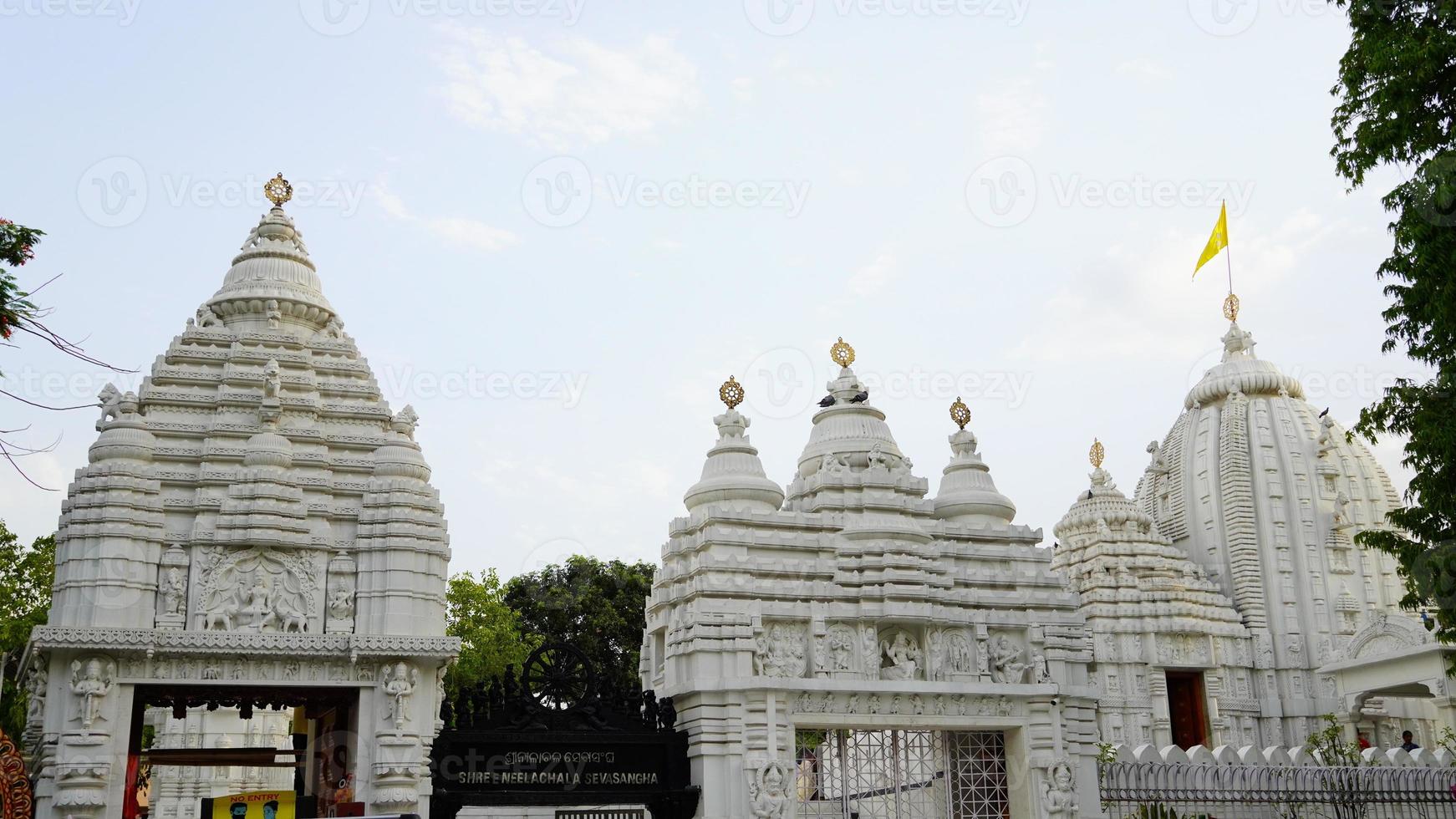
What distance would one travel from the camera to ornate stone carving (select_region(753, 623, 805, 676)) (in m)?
23.7

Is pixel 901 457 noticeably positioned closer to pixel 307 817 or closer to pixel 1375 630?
pixel 307 817

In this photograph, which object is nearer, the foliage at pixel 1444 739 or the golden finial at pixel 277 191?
the golden finial at pixel 277 191

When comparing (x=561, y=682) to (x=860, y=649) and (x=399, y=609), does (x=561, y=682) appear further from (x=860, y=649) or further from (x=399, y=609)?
(x=860, y=649)

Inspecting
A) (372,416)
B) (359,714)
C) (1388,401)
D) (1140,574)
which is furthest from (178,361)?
(1140,574)

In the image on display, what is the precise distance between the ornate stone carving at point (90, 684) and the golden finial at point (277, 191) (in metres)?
10.5

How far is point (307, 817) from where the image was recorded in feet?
72.5

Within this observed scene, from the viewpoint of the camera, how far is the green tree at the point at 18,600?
1344 inches

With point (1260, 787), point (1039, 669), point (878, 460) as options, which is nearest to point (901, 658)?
point (1039, 669)

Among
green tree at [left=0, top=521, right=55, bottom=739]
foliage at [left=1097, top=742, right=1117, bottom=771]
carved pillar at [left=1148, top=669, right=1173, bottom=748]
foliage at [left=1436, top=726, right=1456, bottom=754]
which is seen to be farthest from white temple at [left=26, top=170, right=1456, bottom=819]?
foliage at [left=1436, top=726, right=1456, bottom=754]

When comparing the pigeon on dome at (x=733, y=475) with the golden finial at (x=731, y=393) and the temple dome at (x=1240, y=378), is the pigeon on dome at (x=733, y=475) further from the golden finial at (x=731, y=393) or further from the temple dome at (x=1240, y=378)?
the temple dome at (x=1240, y=378)

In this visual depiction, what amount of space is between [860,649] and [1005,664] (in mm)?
3045

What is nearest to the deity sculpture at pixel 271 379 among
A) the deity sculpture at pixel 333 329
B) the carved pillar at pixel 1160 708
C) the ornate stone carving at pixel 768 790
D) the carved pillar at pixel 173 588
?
the deity sculpture at pixel 333 329

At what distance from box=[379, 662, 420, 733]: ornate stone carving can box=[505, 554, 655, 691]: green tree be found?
82.8 ft

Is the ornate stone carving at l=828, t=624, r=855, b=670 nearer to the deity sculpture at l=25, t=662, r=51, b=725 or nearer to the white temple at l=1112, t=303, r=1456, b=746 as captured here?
the deity sculpture at l=25, t=662, r=51, b=725
